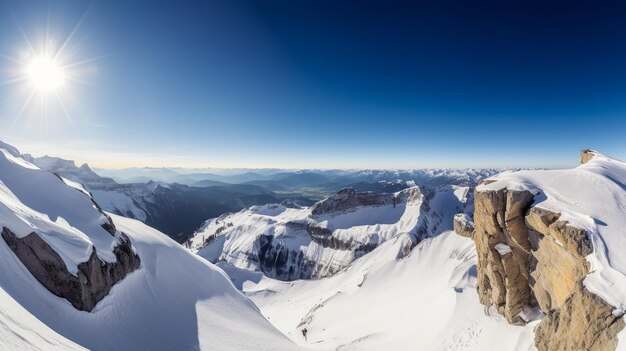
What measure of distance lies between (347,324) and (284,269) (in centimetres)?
15270

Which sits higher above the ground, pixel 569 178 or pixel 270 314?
pixel 569 178

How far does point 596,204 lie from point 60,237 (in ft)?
116

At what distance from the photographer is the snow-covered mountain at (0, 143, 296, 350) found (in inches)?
525

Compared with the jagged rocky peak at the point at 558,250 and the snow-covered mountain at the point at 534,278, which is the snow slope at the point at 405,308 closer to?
the snow-covered mountain at the point at 534,278

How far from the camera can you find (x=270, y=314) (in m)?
86.6

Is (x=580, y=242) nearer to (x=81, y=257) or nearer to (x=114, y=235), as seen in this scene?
(x=81, y=257)

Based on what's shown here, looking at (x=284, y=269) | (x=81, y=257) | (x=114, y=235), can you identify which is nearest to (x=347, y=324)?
(x=114, y=235)

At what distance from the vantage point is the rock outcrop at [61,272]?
14812mm

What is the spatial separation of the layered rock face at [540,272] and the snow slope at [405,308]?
98.9 inches

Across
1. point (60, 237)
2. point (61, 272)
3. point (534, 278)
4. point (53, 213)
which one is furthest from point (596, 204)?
point (53, 213)

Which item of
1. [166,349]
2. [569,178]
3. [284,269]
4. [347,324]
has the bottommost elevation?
[284,269]

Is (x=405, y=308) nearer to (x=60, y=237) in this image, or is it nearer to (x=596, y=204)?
(x=596, y=204)

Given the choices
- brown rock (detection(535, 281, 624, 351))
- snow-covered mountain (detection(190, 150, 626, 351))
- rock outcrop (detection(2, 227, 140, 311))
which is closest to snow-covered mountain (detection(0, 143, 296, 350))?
rock outcrop (detection(2, 227, 140, 311))

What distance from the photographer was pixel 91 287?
1828 centimetres
